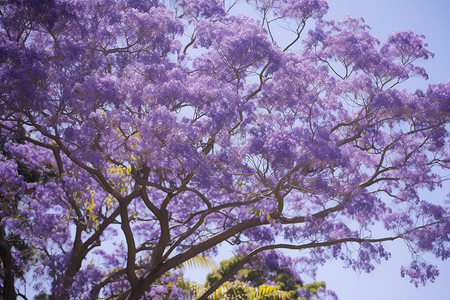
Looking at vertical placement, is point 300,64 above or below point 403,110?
above

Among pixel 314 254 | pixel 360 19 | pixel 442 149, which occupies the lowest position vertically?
A: pixel 314 254

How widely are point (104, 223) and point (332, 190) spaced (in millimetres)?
4197

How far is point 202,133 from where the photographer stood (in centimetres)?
967

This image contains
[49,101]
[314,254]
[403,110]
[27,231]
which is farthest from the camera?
[27,231]

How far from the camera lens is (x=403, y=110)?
34.5 ft

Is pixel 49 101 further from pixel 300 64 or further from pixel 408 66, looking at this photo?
pixel 408 66

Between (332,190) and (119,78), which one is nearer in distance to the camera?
(332,190)

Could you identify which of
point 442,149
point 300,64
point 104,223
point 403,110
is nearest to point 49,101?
point 104,223

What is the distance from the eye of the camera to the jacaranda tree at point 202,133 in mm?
9562

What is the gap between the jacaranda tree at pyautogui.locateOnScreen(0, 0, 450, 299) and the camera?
376 inches

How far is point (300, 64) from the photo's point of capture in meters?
10.2

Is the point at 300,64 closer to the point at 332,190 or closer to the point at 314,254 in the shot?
the point at 332,190

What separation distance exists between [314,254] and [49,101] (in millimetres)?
5210

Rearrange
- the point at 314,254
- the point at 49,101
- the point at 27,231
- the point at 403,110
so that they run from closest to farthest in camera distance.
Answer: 1. the point at 49,101
2. the point at 403,110
3. the point at 314,254
4. the point at 27,231
